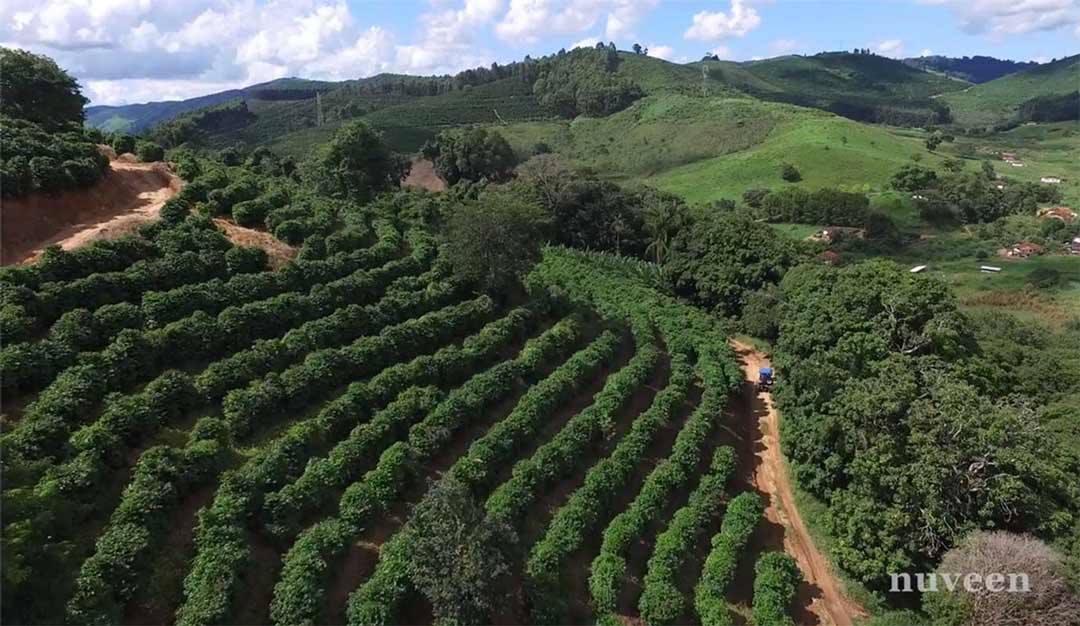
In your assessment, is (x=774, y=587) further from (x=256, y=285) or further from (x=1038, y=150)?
(x=1038, y=150)

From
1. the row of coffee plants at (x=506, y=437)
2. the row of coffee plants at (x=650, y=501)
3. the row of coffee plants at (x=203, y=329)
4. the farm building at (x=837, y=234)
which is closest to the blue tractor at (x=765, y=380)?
the row of coffee plants at (x=650, y=501)

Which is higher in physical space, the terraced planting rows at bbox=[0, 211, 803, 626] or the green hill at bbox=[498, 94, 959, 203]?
the green hill at bbox=[498, 94, 959, 203]

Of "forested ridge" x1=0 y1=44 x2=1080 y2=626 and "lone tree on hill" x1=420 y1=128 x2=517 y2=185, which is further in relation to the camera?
"lone tree on hill" x1=420 y1=128 x2=517 y2=185

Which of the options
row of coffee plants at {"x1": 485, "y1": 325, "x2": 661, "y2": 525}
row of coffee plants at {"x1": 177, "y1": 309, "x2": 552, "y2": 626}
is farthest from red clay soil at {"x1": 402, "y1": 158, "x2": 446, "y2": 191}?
row of coffee plants at {"x1": 177, "y1": 309, "x2": 552, "y2": 626}

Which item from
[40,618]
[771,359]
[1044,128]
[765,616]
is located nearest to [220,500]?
[40,618]

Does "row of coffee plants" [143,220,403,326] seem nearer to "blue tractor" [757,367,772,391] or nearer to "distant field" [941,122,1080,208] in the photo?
"blue tractor" [757,367,772,391]

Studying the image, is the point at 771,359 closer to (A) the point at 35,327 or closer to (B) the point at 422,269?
(B) the point at 422,269

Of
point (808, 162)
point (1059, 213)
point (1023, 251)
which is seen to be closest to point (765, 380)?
point (1023, 251)
